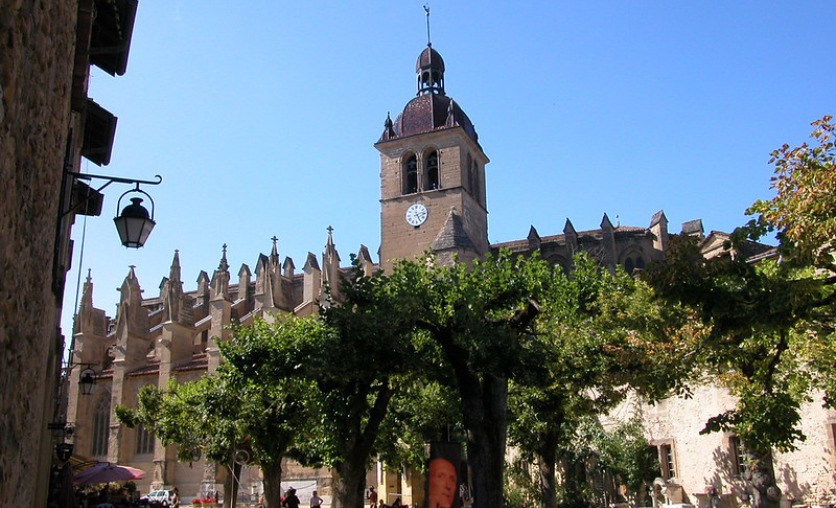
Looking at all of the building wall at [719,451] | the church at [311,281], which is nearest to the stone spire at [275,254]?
the church at [311,281]

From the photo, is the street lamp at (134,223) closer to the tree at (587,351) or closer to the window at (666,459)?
the tree at (587,351)

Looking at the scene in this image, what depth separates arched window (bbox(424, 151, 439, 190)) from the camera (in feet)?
151

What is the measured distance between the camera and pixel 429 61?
164 feet

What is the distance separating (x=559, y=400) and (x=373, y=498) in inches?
500

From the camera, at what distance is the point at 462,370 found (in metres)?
13.4

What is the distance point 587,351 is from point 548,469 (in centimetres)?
389

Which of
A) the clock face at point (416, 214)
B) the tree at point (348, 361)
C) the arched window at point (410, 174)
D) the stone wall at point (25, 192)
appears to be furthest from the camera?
the arched window at point (410, 174)

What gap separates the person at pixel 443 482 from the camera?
12.2 metres

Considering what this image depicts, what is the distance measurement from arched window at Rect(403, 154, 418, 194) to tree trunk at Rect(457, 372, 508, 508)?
33364mm

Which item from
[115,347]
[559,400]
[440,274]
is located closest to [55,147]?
[440,274]

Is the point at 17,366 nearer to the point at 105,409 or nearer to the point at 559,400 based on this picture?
the point at 559,400

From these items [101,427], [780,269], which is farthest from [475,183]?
[780,269]

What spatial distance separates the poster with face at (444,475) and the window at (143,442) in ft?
110

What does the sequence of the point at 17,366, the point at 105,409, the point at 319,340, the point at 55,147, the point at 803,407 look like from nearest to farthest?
the point at 17,366 → the point at 55,147 → the point at 319,340 → the point at 803,407 → the point at 105,409
